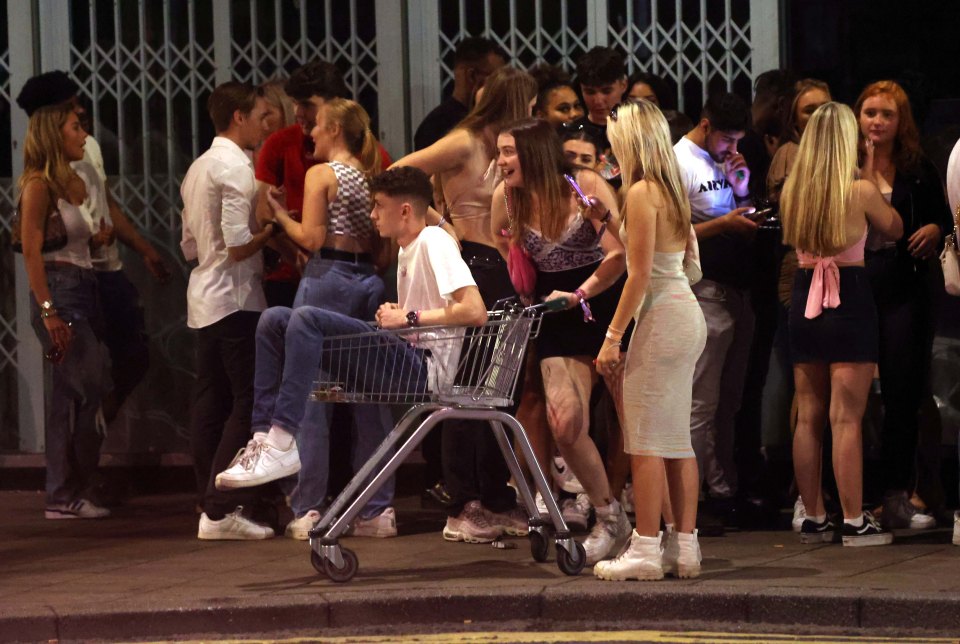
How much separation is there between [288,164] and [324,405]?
1288 mm

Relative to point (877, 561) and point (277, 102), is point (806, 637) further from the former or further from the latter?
point (277, 102)

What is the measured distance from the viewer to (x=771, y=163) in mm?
8539

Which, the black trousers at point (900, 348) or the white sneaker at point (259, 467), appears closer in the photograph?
the white sneaker at point (259, 467)

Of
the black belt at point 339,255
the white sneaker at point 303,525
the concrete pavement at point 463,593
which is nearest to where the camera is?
the concrete pavement at point 463,593

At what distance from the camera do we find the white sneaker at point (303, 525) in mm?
8242

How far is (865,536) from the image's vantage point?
774 cm

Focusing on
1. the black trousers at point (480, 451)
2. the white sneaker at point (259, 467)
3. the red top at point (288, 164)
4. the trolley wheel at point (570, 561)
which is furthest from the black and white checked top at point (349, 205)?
the trolley wheel at point (570, 561)

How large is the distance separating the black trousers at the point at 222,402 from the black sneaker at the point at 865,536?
2.88 m

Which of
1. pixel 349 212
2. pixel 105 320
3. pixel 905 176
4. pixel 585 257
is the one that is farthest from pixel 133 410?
pixel 905 176

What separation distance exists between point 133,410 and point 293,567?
11.7 ft

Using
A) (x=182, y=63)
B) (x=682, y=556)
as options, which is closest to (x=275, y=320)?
(x=682, y=556)

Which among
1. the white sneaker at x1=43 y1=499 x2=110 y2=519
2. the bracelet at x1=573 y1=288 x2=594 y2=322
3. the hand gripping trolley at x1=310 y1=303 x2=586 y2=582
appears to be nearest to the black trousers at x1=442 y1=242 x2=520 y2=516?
the bracelet at x1=573 y1=288 x2=594 y2=322

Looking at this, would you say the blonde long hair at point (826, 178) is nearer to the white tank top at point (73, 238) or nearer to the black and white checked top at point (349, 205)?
the black and white checked top at point (349, 205)

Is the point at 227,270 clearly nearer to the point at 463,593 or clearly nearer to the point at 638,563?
the point at 463,593
